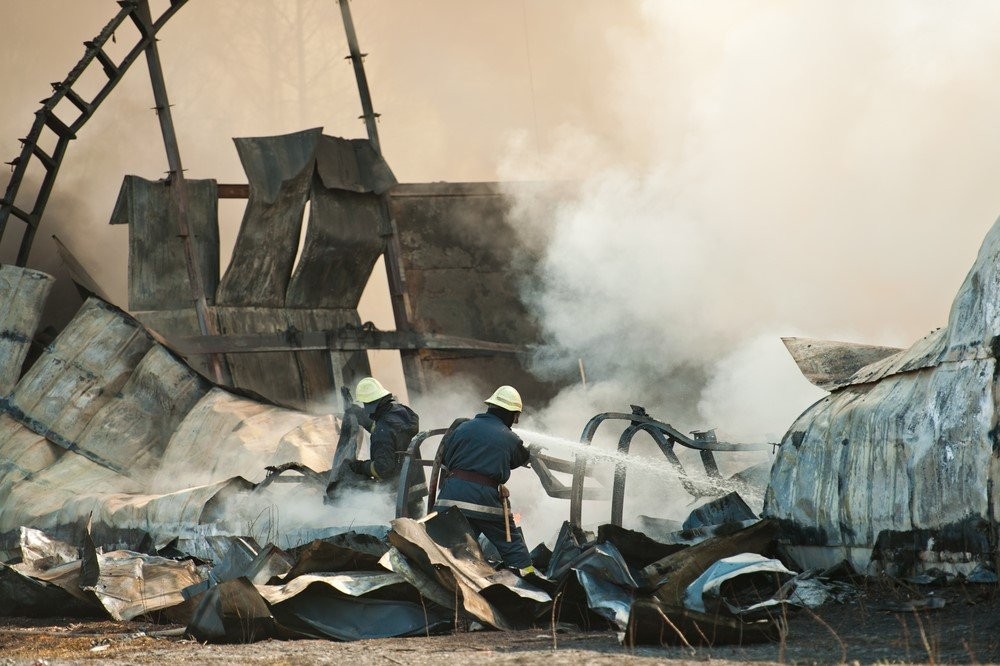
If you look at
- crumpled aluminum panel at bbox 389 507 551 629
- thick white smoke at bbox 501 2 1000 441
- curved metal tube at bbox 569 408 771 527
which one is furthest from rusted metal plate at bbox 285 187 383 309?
crumpled aluminum panel at bbox 389 507 551 629

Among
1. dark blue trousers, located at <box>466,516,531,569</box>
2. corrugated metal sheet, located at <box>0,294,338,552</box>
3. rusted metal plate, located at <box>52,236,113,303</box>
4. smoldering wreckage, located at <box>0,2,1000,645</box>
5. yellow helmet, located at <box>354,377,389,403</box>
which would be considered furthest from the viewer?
rusted metal plate, located at <box>52,236,113,303</box>

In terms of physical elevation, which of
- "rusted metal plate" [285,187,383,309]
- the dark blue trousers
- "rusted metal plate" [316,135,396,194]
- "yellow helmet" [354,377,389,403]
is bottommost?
the dark blue trousers

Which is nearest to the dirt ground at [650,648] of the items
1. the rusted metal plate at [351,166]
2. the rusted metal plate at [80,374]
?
the rusted metal plate at [80,374]

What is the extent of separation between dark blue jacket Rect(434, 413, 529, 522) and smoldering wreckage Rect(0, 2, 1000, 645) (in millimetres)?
301

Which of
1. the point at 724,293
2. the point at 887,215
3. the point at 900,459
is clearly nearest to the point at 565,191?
the point at 724,293

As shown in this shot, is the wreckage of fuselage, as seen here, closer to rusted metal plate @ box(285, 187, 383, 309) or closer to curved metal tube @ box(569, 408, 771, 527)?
rusted metal plate @ box(285, 187, 383, 309)

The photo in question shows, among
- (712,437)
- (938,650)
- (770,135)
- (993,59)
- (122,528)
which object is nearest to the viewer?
(938,650)

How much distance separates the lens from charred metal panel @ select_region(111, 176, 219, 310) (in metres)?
14.9

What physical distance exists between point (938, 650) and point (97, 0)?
2055cm

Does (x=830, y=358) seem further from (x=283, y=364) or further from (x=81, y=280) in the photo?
(x=81, y=280)

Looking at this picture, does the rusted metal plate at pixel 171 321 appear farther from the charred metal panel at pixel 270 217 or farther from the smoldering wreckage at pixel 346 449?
the charred metal panel at pixel 270 217

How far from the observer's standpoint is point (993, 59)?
1502cm

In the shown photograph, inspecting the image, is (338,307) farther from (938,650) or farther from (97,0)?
(938,650)

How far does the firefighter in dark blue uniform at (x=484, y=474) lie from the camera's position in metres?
7.74
